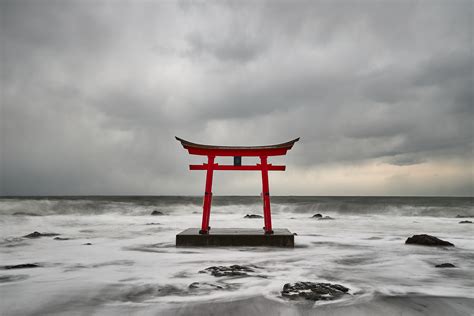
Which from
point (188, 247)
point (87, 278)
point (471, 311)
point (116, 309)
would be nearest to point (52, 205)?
point (188, 247)

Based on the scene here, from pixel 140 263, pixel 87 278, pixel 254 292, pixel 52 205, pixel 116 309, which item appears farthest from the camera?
pixel 52 205

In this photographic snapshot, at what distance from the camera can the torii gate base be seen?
8.62 metres

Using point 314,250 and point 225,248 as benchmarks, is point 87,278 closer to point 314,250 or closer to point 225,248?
point 225,248

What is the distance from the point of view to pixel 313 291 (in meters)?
4.41

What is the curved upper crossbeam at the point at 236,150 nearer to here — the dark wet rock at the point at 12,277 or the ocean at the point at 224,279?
the ocean at the point at 224,279

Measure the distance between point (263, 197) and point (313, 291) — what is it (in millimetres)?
4718

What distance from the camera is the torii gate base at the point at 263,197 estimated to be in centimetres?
862

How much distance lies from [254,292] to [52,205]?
34.1 meters

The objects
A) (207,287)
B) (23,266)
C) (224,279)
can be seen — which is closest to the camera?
(207,287)

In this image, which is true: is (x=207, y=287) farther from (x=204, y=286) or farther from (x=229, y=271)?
(x=229, y=271)

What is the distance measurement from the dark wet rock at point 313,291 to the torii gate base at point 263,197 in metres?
3.86

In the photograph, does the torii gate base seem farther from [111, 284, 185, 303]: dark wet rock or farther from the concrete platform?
[111, 284, 185, 303]: dark wet rock

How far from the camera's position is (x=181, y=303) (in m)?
4.04

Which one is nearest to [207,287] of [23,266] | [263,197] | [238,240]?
[238,240]
